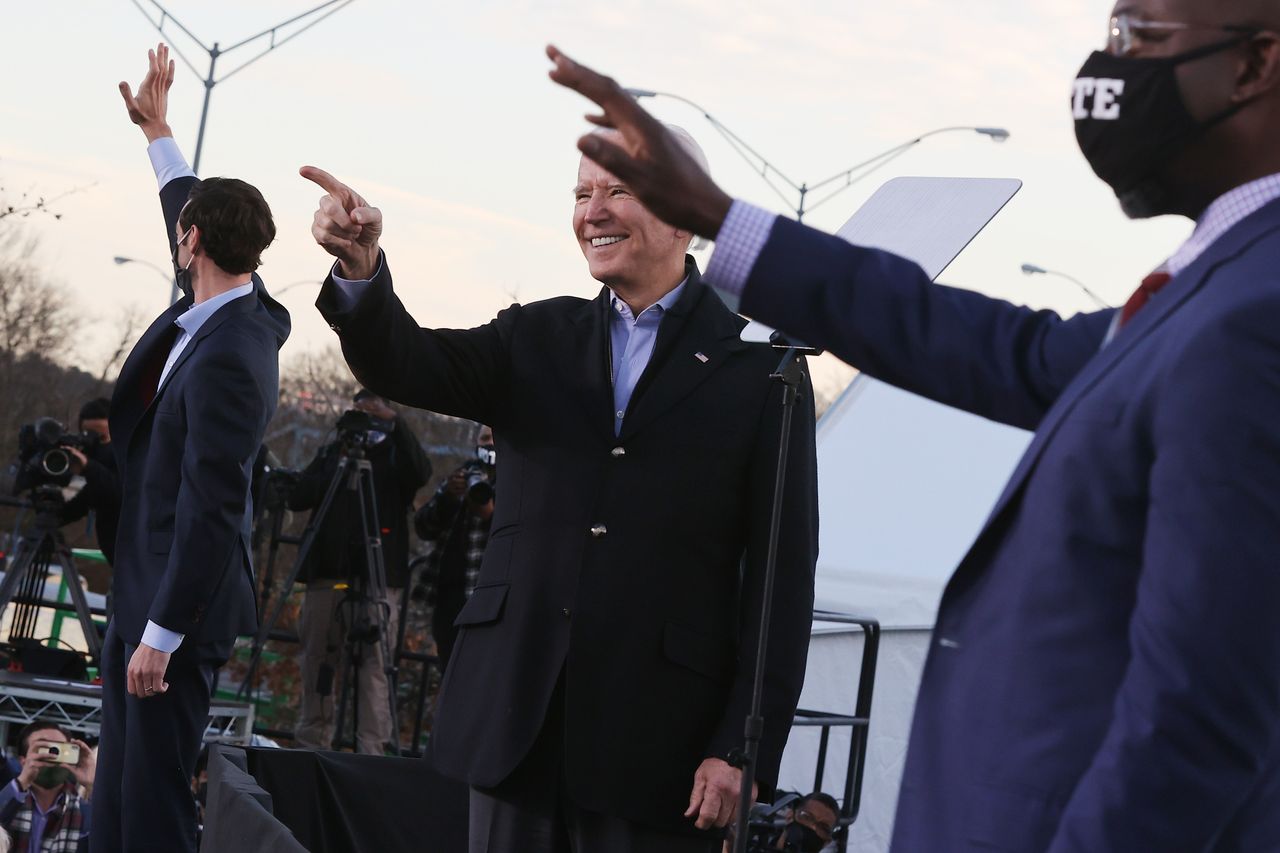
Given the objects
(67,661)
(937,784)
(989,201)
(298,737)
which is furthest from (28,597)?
(937,784)

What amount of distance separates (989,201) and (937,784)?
162cm

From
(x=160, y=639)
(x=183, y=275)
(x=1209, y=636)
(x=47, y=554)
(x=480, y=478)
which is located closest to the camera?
(x=1209, y=636)

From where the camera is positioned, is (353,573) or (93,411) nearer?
(353,573)

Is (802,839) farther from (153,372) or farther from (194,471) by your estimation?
(153,372)

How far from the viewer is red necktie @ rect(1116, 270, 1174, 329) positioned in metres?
1.84

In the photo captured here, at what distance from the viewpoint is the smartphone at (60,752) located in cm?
567

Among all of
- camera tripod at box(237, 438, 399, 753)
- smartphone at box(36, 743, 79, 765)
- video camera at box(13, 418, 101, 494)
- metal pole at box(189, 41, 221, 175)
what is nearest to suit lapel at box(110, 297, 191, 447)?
smartphone at box(36, 743, 79, 765)

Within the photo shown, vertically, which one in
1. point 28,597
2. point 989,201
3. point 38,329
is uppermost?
point 38,329

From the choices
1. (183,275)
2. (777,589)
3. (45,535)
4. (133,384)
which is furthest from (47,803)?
(777,589)

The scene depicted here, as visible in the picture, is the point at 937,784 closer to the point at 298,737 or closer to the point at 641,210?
the point at 641,210

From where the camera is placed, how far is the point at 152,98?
212 inches

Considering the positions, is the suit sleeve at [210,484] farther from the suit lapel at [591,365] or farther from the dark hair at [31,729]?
the dark hair at [31,729]

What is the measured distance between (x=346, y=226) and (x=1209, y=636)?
1.80m

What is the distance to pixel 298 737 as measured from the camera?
910cm
